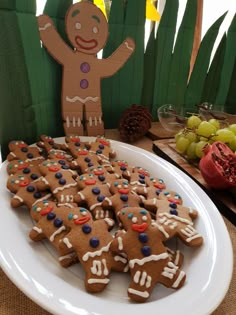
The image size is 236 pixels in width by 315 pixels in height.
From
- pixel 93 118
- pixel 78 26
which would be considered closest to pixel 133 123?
pixel 93 118

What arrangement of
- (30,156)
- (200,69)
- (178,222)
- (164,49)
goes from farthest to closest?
(200,69)
(164,49)
(30,156)
(178,222)

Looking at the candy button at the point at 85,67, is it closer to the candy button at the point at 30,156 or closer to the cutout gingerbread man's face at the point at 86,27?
the cutout gingerbread man's face at the point at 86,27

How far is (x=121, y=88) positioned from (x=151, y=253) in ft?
2.45

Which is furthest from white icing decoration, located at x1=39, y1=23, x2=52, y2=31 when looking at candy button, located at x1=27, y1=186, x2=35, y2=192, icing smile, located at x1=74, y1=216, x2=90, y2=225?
icing smile, located at x1=74, y1=216, x2=90, y2=225

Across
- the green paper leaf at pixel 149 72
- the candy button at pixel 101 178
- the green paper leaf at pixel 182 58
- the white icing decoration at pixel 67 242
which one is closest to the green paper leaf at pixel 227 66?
the green paper leaf at pixel 182 58

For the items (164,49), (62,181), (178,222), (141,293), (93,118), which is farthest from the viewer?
(164,49)

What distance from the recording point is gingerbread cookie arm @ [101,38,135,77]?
2.97ft

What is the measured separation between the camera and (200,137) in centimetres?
88

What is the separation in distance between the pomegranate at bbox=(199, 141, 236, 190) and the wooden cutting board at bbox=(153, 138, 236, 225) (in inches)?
0.9

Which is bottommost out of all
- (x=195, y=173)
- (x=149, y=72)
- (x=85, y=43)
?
(x=195, y=173)

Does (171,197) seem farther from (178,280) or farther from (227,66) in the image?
(227,66)

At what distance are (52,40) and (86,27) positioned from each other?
0.35 ft

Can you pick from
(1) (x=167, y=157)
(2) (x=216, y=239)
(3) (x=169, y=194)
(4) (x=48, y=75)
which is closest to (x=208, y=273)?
(2) (x=216, y=239)

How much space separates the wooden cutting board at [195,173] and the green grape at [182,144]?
23 mm
